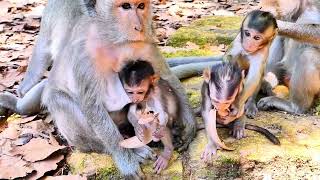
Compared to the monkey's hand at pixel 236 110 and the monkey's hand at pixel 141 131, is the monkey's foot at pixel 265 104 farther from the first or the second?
the monkey's hand at pixel 141 131

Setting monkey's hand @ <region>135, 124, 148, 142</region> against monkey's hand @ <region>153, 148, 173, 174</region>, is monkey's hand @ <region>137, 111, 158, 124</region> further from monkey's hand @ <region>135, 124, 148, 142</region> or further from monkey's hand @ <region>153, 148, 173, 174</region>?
monkey's hand @ <region>153, 148, 173, 174</region>

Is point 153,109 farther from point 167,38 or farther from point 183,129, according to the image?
point 167,38

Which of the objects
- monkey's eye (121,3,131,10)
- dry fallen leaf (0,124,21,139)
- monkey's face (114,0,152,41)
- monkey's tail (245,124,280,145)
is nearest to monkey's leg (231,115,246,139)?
monkey's tail (245,124,280,145)

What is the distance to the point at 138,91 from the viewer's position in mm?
3498

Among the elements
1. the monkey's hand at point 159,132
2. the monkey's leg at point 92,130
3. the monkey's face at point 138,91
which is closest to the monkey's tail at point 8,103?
the monkey's leg at point 92,130

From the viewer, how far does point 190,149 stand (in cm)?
377

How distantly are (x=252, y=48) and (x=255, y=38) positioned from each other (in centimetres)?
8

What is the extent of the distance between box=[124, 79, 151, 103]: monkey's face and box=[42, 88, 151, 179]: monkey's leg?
0.66 feet

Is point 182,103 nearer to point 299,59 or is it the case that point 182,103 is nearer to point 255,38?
point 255,38

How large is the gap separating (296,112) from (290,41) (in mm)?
726

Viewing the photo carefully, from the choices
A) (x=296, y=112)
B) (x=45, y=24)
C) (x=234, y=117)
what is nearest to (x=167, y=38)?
(x=45, y=24)

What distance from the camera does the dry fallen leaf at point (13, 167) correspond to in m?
3.71

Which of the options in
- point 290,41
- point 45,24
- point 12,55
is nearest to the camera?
point 290,41

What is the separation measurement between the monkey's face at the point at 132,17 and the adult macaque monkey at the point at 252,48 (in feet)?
2.54
